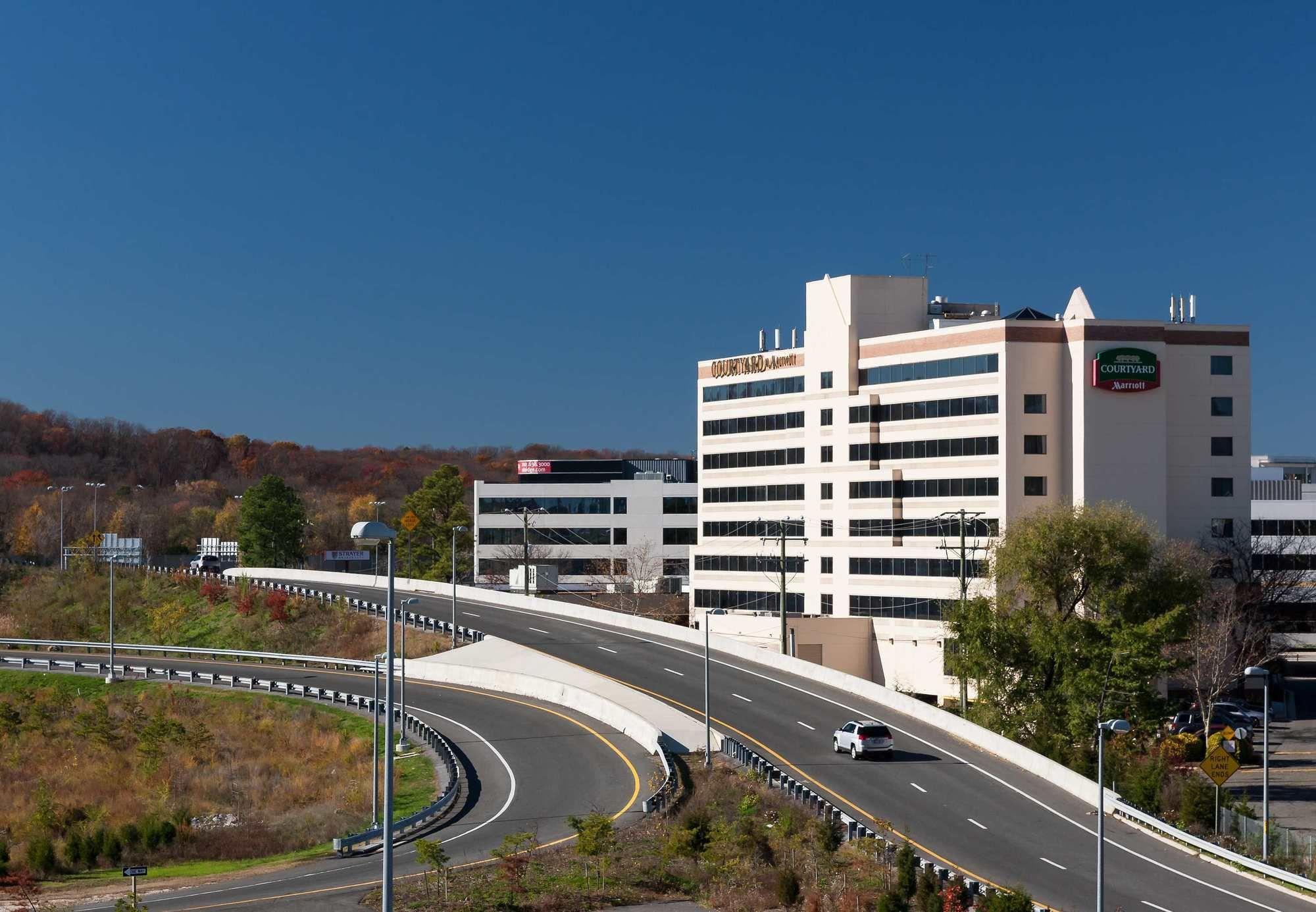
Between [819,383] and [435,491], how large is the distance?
54.2 metres

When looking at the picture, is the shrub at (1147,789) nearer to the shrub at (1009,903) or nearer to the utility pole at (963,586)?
the utility pole at (963,586)

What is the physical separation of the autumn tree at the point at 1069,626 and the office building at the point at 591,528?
70026mm

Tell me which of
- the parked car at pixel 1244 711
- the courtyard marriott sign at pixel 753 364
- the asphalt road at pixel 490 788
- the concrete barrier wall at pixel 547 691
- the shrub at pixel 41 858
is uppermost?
the courtyard marriott sign at pixel 753 364

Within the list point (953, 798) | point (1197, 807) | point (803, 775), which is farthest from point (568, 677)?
point (1197, 807)

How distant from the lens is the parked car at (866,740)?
51.3 metres

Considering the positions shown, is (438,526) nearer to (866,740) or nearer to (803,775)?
(866,740)

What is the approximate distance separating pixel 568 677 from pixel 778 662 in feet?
37.7

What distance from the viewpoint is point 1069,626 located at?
→ 56.2 metres

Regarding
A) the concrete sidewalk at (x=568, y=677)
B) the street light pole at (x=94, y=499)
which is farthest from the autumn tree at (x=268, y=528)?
the concrete sidewalk at (x=568, y=677)

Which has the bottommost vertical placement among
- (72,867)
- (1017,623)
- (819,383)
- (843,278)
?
(72,867)

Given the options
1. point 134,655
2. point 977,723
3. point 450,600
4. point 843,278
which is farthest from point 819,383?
point 134,655

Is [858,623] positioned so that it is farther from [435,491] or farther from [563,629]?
[435,491]

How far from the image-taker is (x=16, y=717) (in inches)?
2773

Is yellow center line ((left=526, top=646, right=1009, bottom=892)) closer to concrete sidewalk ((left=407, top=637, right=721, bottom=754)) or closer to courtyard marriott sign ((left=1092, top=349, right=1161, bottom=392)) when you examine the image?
concrete sidewalk ((left=407, top=637, right=721, bottom=754))
